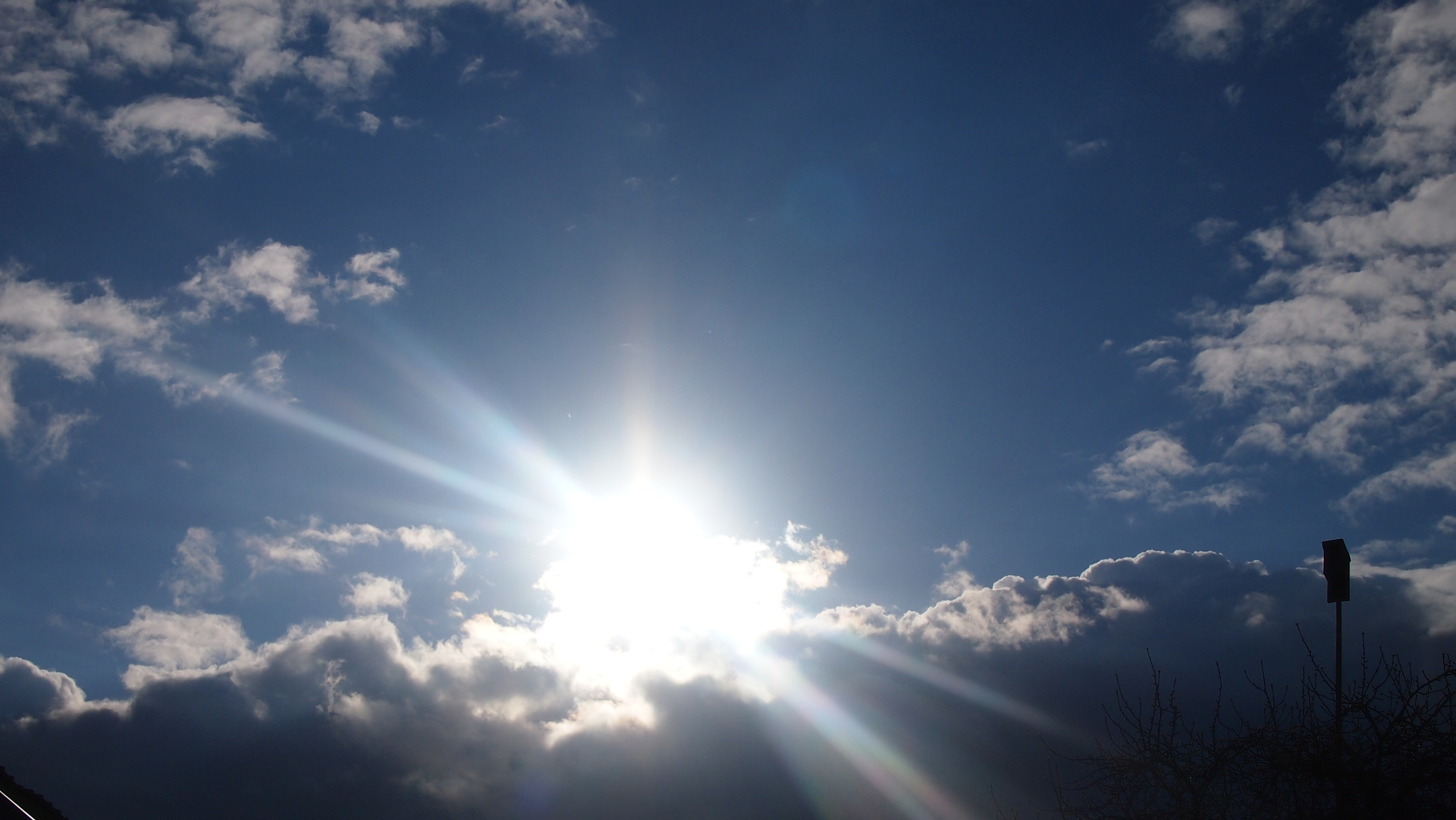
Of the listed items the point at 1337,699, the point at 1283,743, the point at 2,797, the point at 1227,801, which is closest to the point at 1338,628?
the point at 1337,699

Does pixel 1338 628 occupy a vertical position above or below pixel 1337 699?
above

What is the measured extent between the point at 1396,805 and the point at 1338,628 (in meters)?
2.47

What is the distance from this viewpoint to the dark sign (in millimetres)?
12836

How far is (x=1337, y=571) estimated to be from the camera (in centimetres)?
1294

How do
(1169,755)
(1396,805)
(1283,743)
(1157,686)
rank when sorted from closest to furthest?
(1396,805)
(1283,743)
(1169,755)
(1157,686)

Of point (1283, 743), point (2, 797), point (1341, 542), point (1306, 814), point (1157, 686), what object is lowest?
point (2, 797)

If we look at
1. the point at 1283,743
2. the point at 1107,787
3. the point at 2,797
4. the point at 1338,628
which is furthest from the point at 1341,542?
the point at 2,797

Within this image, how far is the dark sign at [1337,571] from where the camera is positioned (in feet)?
42.1

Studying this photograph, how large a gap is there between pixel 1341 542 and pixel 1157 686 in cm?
461

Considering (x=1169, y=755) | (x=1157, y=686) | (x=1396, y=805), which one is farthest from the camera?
(x=1157, y=686)

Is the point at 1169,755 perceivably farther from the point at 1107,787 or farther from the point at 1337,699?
the point at 1337,699

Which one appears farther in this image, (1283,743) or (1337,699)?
(1283,743)

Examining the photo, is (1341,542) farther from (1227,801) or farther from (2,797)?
(2,797)

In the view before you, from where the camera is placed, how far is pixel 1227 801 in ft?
44.9
